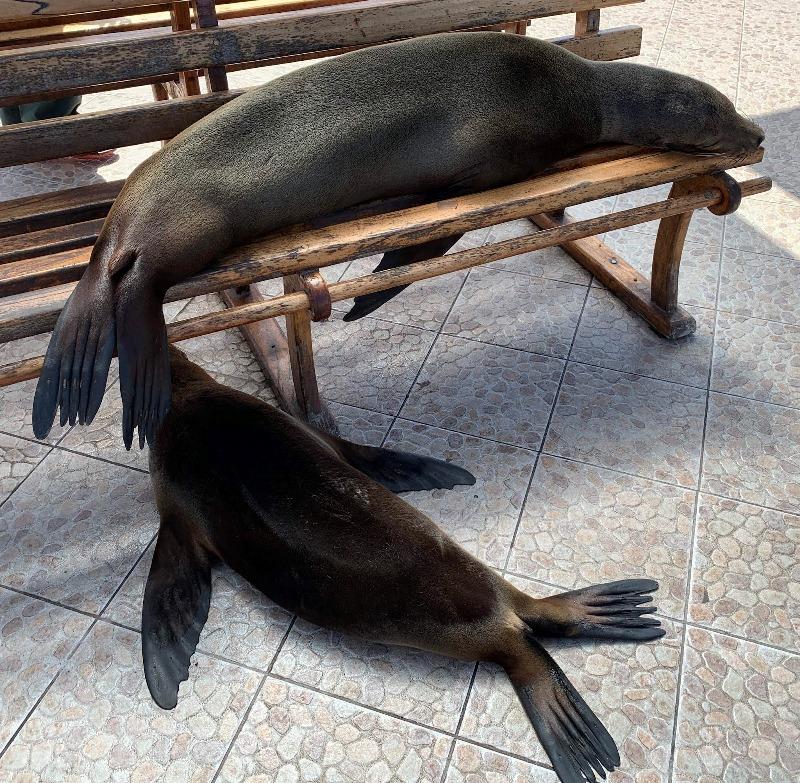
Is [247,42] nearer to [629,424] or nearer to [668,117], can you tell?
[668,117]

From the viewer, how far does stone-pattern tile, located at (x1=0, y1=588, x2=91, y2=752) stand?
1.69 m

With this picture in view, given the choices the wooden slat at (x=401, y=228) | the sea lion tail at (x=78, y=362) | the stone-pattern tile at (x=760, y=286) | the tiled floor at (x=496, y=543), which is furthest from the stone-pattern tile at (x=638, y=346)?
the sea lion tail at (x=78, y=362)

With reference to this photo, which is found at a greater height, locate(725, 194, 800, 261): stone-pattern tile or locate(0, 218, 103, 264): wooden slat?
locate(0, 218, 103, 264): wooden slat

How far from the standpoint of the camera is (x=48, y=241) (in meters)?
2.03

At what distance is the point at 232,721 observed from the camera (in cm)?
165

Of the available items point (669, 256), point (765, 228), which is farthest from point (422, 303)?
point (765, 228)

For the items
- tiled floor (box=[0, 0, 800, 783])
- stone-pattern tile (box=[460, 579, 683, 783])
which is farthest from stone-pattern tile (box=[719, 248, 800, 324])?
stone-pattern tile (box=[460, 579, 683, 783])

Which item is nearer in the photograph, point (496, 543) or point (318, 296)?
point (318, 296)

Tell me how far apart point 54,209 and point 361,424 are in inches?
40.3

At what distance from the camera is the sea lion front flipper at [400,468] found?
208 cm

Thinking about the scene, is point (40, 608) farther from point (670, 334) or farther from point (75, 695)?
point (670, 334)

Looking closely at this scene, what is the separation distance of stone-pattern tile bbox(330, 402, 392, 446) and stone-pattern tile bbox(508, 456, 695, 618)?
46 cm

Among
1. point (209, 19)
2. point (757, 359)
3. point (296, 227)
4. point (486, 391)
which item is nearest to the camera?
point (296, 227)

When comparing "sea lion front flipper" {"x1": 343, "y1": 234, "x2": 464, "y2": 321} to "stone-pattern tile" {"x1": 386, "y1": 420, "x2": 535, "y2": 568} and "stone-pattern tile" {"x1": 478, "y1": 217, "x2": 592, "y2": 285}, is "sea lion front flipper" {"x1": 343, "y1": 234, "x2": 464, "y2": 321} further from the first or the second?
"stone-pattern tile" {"x1": 478, "y1": 217, "x2": 592, "y2": 285}
